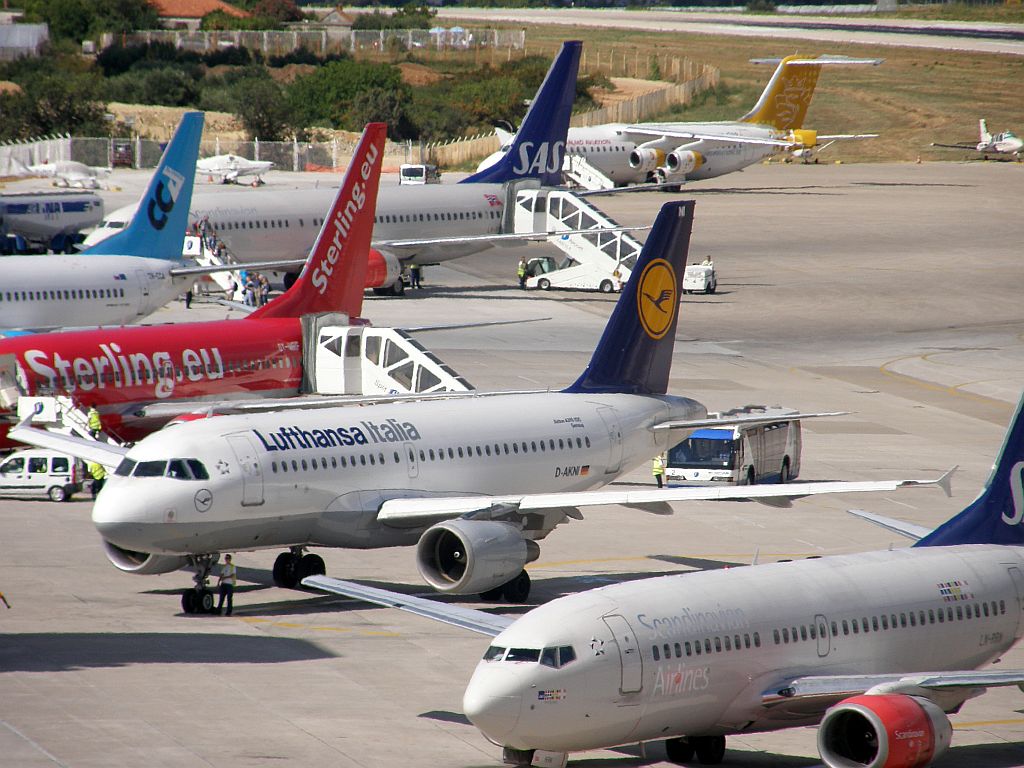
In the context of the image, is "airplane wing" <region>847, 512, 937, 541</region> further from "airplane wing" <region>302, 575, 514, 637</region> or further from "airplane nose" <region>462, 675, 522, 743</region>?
"airplane nose" <region>462, 675, 522, 743</region>

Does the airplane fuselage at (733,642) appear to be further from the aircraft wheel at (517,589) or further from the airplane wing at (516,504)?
the aircraft wheel at (517,589)

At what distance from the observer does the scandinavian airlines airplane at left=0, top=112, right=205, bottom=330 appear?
6203 cm

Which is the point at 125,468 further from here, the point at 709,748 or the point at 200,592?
the point at 709,748

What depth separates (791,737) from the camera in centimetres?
2841

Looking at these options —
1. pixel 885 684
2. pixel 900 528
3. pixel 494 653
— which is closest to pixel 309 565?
pixel 900 528

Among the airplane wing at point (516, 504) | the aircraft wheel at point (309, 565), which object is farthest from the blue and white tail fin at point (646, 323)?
the aircraft wheel at point (309, 565)

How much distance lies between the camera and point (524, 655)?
23.7 meters

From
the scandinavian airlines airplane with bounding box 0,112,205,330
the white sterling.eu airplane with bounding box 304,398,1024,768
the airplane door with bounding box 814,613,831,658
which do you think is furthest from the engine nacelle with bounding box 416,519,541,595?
the scandinavian airlines airplane with bounding box 0,112,205,330

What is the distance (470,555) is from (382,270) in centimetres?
5147

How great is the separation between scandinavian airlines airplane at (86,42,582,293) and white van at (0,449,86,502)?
34925 mm

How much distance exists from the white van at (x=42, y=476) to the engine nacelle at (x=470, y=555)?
637 inches

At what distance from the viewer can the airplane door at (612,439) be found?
40719 mm

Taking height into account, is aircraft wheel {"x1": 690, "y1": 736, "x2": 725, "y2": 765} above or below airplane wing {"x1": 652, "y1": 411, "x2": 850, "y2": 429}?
below

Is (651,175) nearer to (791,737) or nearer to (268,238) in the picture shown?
(268,238)
